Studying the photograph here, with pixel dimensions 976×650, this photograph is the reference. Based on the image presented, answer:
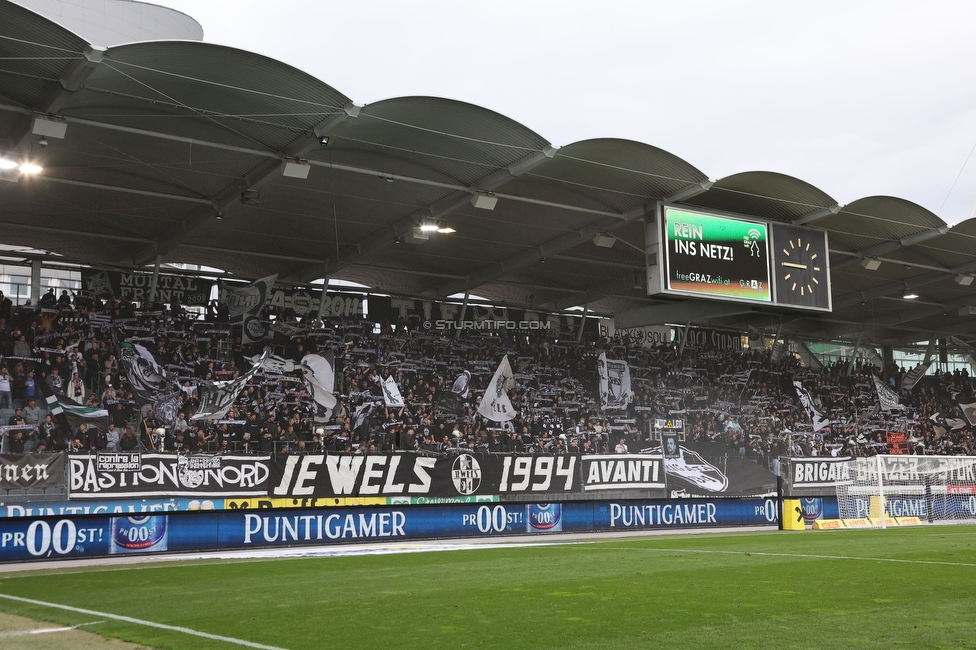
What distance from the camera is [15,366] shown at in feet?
79.3

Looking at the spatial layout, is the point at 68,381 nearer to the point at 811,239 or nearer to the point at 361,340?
the point at 361,340

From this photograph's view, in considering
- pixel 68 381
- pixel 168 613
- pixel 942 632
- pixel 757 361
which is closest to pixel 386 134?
pixel 68 381

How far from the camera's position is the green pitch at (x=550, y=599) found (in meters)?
7.15

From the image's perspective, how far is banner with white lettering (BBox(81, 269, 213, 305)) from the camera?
29766 mm

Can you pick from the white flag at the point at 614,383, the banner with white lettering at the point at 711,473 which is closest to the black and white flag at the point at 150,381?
the banner with white lettering at the point at 711,473

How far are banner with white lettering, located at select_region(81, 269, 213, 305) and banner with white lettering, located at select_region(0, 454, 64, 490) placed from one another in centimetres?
1132

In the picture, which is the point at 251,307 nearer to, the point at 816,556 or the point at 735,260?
the point at 735,260

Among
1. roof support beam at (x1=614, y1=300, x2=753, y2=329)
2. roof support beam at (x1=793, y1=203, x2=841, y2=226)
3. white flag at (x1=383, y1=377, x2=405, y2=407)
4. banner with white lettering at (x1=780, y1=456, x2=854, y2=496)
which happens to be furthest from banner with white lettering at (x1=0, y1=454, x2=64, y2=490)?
roof support beam at (x1=793, y1=203, x2=841, y2=226)

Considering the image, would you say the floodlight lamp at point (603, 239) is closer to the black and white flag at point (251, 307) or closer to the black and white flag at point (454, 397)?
the black and white flag at point (454, 397)

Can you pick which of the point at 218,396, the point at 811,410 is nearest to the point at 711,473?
the point at 811,410

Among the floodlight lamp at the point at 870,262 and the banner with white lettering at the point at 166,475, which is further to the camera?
the floodlight lamp at the point at 870,262

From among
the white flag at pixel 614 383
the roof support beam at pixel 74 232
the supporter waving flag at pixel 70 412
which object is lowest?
the supporter waving flag at pixel 70 412

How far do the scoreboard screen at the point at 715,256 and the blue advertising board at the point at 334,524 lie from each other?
6.12 meters

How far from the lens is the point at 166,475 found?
19.8 meters
